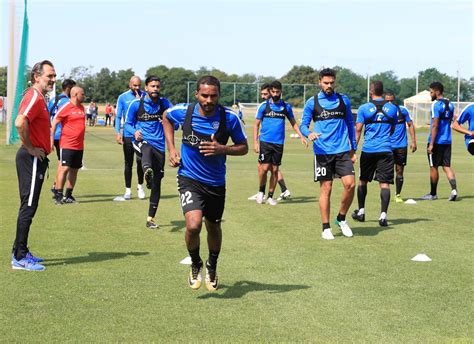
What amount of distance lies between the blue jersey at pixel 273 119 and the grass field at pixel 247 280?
1.63 m

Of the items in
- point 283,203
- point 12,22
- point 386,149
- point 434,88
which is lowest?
point 283,203

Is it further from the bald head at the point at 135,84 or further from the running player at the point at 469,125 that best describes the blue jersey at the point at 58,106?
the running player at the point at 469,125

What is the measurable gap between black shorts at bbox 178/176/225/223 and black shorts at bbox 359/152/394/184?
5.65m

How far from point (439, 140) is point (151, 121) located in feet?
23.0

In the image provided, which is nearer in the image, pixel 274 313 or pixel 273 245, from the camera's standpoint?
pixel 274 313

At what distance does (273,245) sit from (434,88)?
7.15 metres

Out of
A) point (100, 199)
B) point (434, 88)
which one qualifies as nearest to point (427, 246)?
point (434, 88)

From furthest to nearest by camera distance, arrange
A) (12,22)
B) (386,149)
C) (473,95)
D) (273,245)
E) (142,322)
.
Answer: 1. (473,95)
2. (12,22)
3. (386,149)
4. (273,245)
5. (142,322)

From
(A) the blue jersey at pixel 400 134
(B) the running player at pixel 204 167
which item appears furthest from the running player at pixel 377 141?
(B) the running player at pixel 204 167

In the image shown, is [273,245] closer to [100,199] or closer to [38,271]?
[38,271]

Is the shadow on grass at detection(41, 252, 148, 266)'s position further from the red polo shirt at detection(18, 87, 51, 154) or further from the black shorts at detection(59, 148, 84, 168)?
the black shorts at detection(59, 148, 84, 168)

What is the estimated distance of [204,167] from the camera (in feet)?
25.0

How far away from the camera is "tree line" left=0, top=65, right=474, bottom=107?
78.2 m

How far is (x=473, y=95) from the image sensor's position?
8169cm
